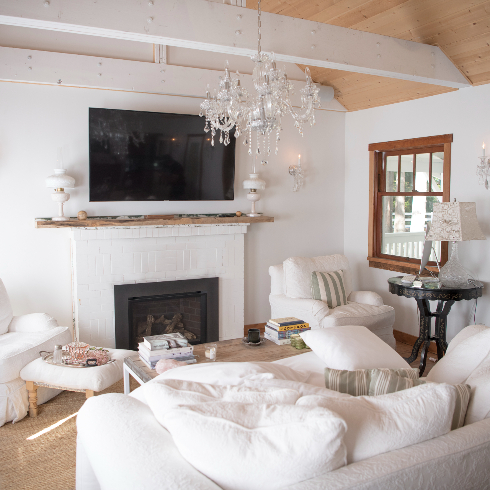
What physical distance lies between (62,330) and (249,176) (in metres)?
2.37

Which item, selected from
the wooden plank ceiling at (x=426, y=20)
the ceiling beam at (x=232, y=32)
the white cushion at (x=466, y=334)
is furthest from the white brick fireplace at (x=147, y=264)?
the white cushion at (x=466, y=334)

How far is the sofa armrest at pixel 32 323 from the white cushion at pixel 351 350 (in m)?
2.20

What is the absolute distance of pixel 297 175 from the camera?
5352mm

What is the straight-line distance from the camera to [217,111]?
3.03 metres

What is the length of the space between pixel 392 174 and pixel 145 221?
2.65 metres

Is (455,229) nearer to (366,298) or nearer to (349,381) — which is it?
(366,298)

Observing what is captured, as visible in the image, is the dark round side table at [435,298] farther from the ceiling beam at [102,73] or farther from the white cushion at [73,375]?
the ceiling beam at [102,73]

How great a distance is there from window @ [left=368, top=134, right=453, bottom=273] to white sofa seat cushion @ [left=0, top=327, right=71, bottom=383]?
331 cm

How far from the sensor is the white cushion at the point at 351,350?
7.54 ft

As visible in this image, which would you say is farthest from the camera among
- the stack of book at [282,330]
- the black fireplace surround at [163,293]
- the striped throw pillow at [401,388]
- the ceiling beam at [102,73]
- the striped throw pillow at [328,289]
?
the striped throw pillow at [328,289]

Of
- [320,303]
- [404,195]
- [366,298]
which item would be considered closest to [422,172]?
[404,195]

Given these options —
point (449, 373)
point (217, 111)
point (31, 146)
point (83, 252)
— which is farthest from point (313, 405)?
point (31, 146)

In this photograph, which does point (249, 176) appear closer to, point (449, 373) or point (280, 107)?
point (280, 107)

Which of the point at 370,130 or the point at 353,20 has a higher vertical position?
the point at 353,20
